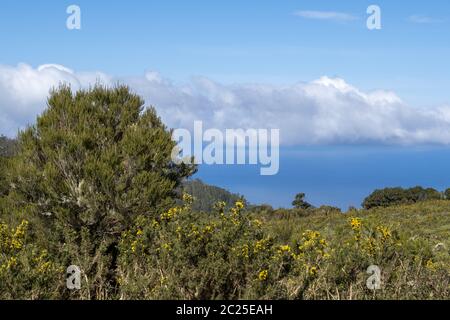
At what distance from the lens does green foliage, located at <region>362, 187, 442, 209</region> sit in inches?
2569

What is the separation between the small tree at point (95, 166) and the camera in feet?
46.9

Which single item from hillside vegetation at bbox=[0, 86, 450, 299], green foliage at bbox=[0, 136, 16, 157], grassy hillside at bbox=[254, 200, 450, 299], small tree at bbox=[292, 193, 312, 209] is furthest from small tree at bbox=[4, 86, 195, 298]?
small tree at bbox=[292, 193, 312, 209]

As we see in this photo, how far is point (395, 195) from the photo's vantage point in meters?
66.4

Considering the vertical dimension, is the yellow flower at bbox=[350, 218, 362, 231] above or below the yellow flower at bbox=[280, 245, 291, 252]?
above

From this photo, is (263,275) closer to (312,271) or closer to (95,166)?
(312,271)

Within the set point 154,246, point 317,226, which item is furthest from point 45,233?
point 317,226

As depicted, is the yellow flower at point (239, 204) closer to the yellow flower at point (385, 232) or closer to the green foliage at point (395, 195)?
the yellow flower at point (385, 232)

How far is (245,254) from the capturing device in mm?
7926

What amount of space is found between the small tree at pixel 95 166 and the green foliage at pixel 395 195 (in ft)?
170

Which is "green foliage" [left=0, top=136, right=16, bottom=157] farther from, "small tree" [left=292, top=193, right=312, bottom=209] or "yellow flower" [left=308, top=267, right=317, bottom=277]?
"small tree" [left=292, top=193, right=312, bottom=209]

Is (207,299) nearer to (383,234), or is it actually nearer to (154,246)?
(154,246)

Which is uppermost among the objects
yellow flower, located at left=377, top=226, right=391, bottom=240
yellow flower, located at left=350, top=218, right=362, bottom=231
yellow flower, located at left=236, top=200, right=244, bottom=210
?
yellow flower, located at left=236, top=200, right=244, bottom=210

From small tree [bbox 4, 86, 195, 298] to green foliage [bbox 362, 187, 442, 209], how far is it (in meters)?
51.7
